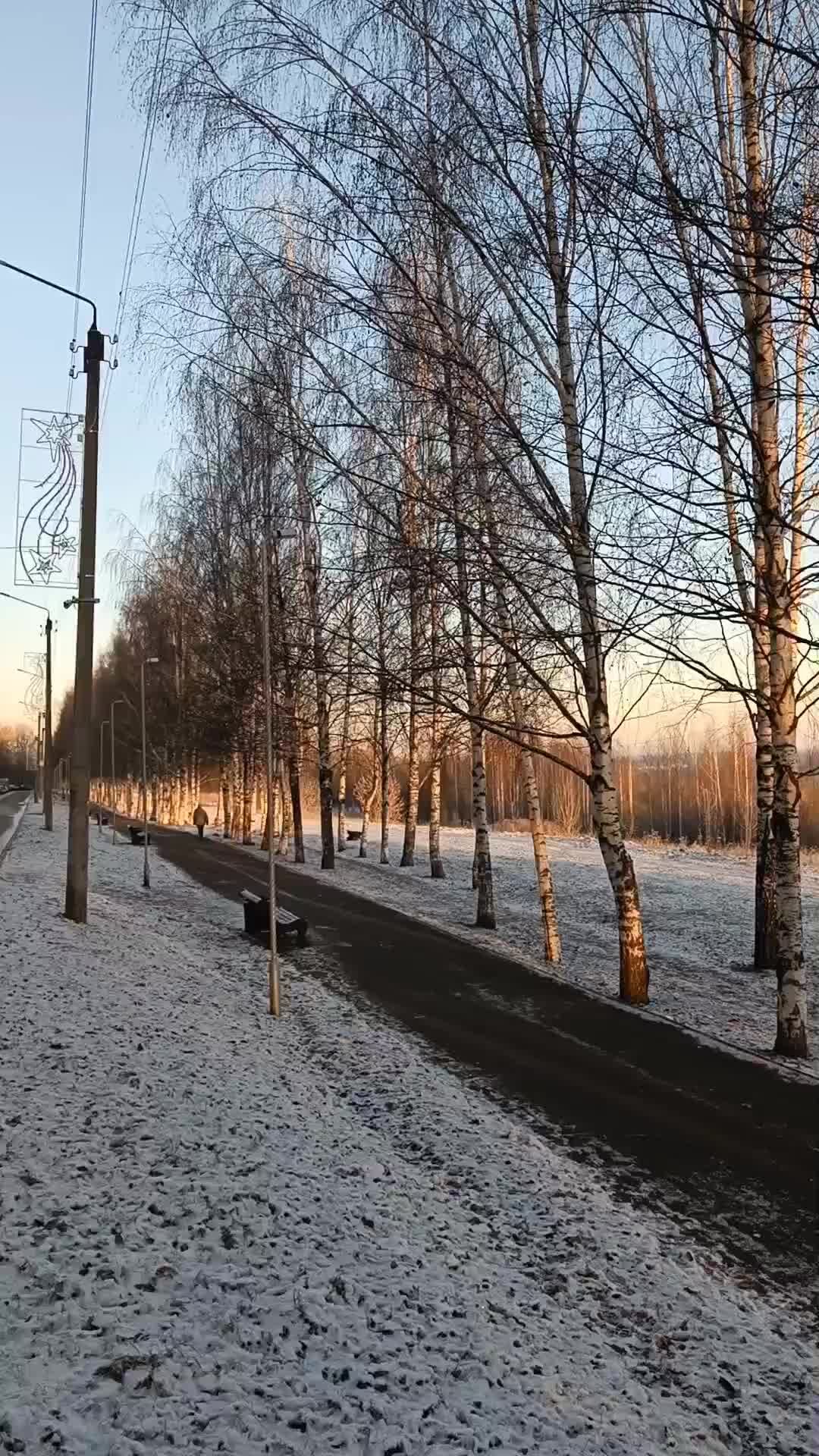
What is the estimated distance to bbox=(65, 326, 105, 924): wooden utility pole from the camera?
37.9ft

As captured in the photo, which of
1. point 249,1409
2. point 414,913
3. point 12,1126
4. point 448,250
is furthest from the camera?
point 414,913

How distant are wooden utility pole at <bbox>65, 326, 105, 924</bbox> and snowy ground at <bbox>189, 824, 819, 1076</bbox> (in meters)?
6.08

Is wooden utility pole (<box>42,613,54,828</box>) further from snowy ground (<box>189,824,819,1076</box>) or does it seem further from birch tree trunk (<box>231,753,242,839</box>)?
snowy ground (<box>189,824,819,1076</box>)

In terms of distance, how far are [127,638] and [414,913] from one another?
35.3 metres

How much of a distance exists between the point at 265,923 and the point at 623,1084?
7.06 metres

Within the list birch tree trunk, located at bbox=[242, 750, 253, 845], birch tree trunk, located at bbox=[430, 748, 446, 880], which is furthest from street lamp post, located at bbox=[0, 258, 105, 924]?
birch tree trunk, located at bbox=[242, 750, 253, 845]

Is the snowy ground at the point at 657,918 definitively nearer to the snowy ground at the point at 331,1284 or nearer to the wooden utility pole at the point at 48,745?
the snowy ground at the point at 331,1284

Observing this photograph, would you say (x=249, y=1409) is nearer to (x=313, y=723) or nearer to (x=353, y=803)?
(x=313, y=723)

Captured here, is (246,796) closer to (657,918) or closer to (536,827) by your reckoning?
(657,918)

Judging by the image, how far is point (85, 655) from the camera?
11789 mm

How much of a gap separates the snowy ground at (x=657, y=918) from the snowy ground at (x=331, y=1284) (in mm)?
3720

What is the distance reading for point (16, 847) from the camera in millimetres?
20688

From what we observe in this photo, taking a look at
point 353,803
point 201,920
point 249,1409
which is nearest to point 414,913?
point 201,920

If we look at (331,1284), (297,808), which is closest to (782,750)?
(331,1284)
